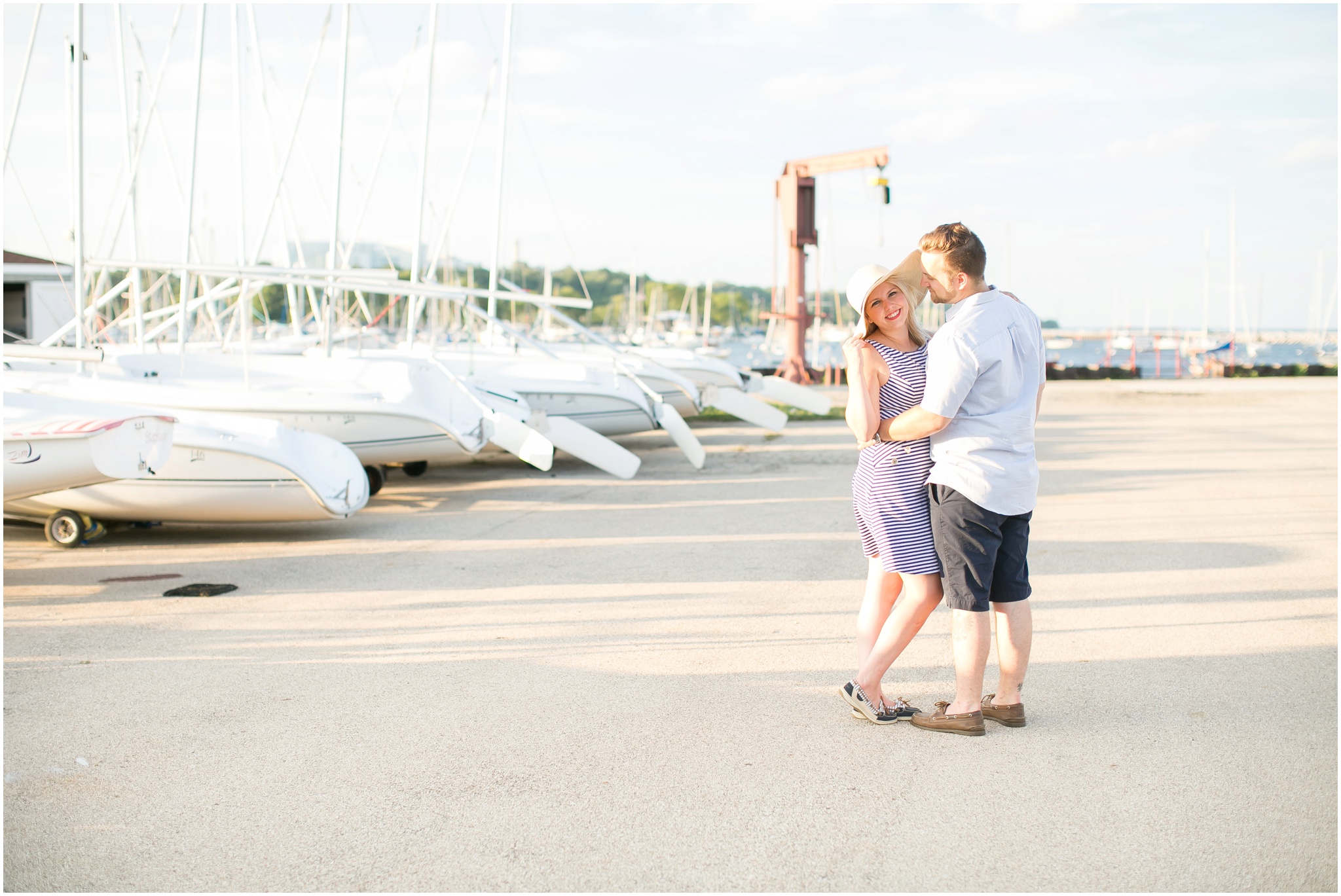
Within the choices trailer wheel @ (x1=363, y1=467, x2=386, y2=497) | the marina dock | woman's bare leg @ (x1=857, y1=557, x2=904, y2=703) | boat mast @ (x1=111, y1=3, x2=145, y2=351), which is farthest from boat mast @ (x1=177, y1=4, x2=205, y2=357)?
woman's bare leg @ (x1=857, y1=557, x2=904, y2=703)

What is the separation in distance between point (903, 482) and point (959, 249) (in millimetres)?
816

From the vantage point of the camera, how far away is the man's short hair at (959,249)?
11.1 ft


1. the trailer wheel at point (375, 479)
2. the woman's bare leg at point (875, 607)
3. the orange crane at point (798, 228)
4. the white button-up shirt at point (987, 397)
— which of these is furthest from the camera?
the orange crane at point (798, 228)

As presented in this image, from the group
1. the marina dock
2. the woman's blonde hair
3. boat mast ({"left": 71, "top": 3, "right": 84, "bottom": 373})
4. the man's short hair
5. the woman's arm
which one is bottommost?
the marina dock

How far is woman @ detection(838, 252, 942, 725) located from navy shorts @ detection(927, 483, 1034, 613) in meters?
0.08

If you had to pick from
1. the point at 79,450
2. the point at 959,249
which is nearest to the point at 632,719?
the point at 959,249

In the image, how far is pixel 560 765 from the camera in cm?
338

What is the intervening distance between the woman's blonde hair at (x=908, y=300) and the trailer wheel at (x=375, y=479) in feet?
22.5

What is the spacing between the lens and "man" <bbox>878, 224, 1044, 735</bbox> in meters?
3.36

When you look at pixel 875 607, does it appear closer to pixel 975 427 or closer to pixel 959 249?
pixel 975 427

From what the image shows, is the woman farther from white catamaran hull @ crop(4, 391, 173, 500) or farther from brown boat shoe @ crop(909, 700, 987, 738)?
white catamaran hull @ crop(4, 391, 173, 500)

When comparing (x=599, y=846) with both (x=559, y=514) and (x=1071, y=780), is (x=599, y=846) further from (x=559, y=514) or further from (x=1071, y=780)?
(x=559, y=514)

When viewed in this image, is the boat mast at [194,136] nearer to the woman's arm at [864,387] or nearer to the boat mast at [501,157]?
the boat mast at [501,157]

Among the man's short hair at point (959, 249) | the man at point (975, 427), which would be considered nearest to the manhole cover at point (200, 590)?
the man at point (975, 427)
